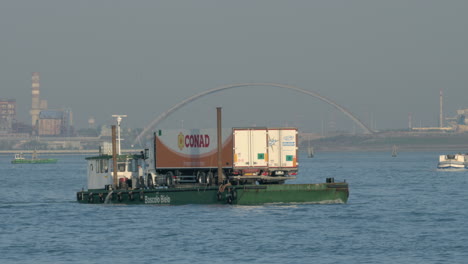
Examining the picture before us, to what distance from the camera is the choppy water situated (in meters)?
40.1

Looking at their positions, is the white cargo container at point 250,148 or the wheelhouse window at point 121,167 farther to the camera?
the wheelhouse window at point 121,167

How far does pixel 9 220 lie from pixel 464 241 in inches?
1187

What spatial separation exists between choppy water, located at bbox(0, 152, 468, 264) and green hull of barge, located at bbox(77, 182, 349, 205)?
1.87ft

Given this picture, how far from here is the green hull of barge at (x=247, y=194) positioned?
59.6m

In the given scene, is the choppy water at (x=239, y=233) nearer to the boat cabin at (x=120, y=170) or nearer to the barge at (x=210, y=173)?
the barge at (x=210, y=173)

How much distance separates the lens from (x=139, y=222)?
180ft

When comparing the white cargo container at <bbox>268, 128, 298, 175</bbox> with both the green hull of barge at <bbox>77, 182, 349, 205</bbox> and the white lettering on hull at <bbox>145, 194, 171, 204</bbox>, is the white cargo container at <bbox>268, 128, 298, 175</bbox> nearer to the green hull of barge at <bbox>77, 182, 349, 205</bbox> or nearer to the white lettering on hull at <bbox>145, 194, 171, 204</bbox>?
the green hull of barge at <bbox>77, 182, 349, 205</bbox>

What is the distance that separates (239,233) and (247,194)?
1164cm

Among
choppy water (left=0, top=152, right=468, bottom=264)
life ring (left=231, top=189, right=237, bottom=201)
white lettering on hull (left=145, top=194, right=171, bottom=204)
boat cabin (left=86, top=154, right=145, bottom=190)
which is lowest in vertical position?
choppy water (left=0, top=152, right=468, bottom=264)

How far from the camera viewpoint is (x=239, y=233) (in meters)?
47.9

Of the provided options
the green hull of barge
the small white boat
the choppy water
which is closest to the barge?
the green hull of barge

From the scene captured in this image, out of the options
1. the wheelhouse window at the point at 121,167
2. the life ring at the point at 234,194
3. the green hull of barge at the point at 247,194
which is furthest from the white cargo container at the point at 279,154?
the wheelhouse window at the point at 121,167

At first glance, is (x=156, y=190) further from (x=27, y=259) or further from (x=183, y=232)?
(x=27, y=259)

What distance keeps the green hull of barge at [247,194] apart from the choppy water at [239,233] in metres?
0.57
